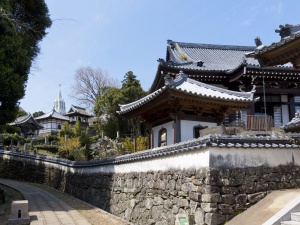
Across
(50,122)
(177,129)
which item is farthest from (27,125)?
(177,129)

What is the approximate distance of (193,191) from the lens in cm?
656

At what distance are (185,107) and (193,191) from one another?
6758 mm

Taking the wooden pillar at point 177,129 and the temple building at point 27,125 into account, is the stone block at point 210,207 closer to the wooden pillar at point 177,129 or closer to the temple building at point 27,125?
the wooden pillar at point 177,129

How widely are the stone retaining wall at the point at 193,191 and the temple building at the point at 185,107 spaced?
11.3 ft

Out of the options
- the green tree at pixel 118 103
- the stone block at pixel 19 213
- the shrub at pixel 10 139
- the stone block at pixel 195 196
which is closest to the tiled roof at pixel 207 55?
the green tree at pixel 118 103

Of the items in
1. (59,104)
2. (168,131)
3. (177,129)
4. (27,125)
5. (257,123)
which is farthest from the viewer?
(59,104)

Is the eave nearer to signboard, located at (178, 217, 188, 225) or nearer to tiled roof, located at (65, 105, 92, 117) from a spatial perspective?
signboard, located at (178, 217, 188, 225)

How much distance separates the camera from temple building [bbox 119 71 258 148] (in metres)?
12.1

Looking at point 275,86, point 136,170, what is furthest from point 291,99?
point 136,170

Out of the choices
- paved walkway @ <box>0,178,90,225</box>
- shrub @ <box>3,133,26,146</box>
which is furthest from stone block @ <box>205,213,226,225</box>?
shrub @ <box>3,133,26,146</box>

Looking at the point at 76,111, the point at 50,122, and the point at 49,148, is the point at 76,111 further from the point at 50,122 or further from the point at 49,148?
the point at 49,148

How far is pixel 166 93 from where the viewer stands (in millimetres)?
11789

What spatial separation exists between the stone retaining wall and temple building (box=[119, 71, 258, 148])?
11.3ft

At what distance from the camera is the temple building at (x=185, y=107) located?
12094 mm
